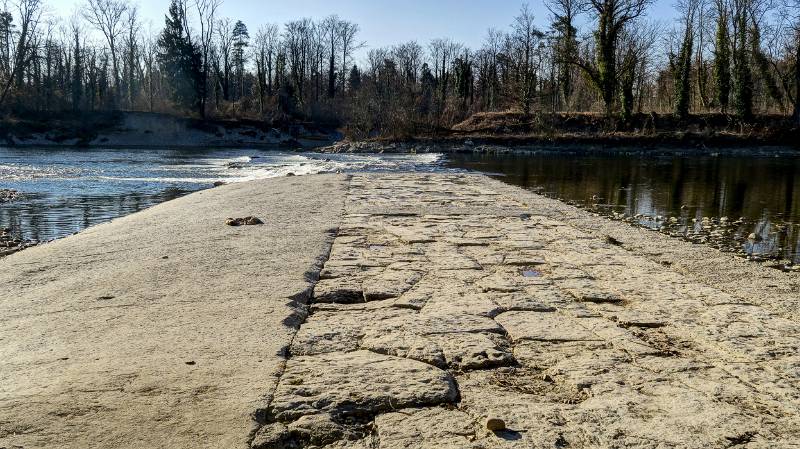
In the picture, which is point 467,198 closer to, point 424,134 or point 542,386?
point 542,386

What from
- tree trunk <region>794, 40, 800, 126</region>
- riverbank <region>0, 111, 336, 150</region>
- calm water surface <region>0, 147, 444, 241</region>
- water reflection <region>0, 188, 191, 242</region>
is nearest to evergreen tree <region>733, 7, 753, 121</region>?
tree trunk <region>794, 40, 800, 126</region>

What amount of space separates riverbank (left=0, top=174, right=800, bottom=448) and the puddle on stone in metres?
0.02

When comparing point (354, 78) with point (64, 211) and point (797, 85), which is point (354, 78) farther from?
point (64, 211)

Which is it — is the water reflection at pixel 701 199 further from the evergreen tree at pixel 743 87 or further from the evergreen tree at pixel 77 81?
the evergreen tree at pixel 77 81

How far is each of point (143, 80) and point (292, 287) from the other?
67.8 m

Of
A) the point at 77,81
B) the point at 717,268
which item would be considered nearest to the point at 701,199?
the point at 717,268

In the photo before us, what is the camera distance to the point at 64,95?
55188 mm

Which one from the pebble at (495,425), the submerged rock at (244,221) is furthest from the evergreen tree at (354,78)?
the pebble at (495,425)

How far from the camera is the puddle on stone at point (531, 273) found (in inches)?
183

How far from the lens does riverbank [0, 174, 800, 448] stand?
7.52ft

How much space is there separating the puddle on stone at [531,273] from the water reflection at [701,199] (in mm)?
2721

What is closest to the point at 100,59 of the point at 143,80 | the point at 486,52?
the point at 143,80

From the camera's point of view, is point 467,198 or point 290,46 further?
point 290,46

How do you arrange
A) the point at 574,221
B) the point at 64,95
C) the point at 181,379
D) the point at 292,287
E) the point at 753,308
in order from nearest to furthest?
the point at 181,379 < the point at 753,308 < the point at 292,287 < the point at 574,221 < the point at 64,95
